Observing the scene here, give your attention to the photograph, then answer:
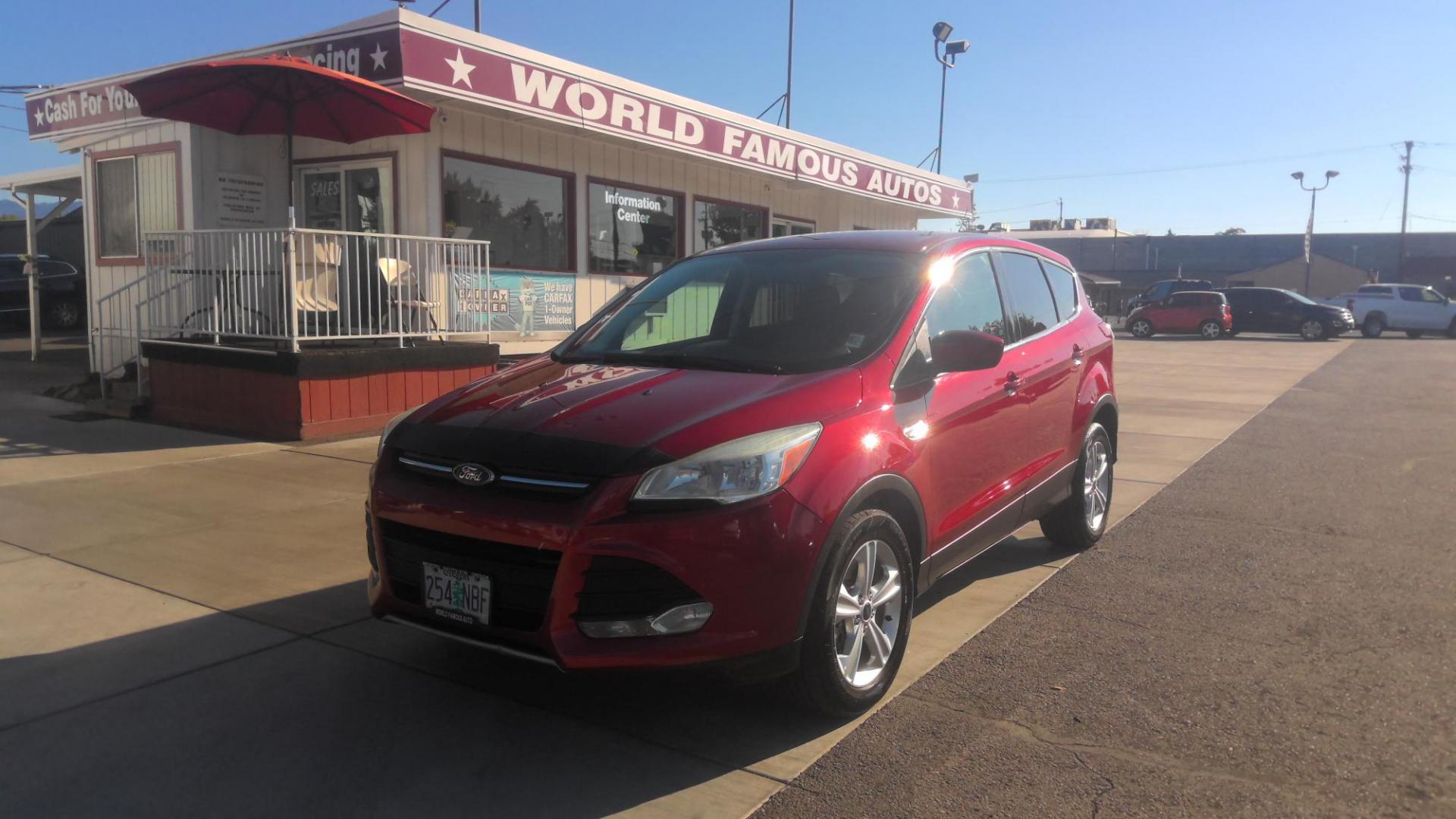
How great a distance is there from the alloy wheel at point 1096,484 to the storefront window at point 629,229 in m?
8.03

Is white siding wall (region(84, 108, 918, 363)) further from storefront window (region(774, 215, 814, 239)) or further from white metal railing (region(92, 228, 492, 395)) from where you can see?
storefront window (region(774, 215, 814, 239))

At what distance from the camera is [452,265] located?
10.7 metres

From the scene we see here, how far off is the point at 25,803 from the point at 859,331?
126 inches

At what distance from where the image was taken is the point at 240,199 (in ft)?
37.5

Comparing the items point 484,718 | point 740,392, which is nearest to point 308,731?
point 484,718

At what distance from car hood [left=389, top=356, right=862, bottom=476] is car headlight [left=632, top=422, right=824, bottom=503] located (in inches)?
1.3

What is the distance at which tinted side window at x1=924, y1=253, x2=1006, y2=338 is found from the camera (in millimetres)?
4414

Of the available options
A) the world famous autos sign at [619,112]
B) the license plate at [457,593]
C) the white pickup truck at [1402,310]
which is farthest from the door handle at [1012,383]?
the white pickup truck at [1402,310]

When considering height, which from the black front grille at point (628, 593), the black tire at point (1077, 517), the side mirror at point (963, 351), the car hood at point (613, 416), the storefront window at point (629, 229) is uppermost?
the storefront window at point (629, 229)

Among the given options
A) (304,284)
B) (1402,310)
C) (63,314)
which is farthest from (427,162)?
(1402,310)

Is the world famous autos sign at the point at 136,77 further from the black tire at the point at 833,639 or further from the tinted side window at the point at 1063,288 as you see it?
the black tire at the point at 833,639

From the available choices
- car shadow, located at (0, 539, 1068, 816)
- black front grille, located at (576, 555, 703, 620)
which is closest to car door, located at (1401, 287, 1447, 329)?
car shadow, located at (0, 539, 1068, 816)

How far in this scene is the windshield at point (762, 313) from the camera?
4.10 metres

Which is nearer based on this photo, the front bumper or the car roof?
the front bumper
